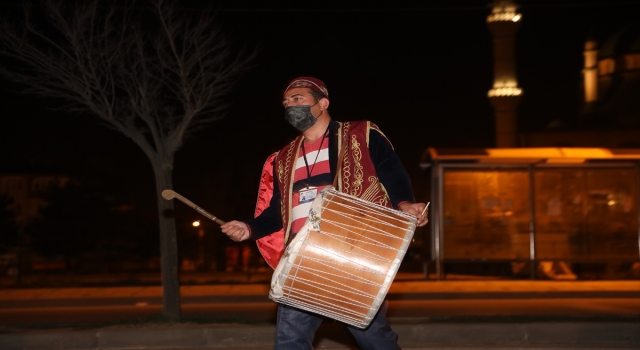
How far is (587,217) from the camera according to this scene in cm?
1908

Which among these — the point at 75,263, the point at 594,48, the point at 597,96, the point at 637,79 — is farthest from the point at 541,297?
the point at 594,48

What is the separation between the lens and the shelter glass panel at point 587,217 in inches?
739

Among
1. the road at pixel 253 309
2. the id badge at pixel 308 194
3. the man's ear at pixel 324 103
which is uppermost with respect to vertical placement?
the man's ear at pixel 324 103

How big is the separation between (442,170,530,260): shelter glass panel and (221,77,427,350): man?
47.3 feet

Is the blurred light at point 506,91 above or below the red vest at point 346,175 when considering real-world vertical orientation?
above

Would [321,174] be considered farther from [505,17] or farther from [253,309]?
[505,17]

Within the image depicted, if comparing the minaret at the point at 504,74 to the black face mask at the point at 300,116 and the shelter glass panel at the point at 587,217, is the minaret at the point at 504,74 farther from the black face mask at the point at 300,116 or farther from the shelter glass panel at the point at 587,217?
the black face mask at the point at 300,116

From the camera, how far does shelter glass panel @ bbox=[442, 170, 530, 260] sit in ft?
61.3

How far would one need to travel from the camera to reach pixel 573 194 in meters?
19.0

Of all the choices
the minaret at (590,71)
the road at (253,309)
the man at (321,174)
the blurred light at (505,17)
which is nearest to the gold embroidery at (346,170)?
the man at (321,174)

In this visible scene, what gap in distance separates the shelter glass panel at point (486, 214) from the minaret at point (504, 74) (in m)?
19.6

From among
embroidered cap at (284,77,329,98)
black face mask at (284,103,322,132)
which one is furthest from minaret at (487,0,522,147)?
black face mask at (284,103,322,132)

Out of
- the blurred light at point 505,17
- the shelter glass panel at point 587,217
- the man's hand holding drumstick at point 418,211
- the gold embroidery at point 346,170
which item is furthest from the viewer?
the blurred light at point 505,17

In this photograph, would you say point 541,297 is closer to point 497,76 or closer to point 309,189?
point 309,189
